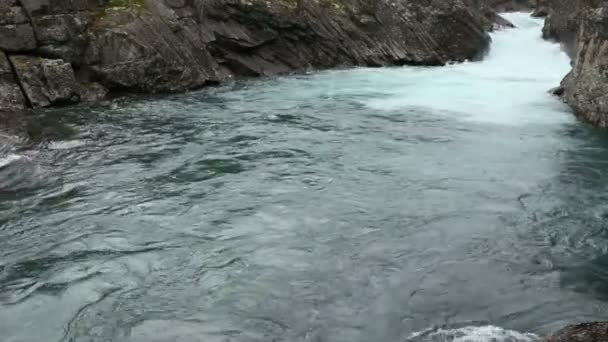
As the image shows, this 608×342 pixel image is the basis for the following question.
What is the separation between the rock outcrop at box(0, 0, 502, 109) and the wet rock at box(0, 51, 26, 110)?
3cm

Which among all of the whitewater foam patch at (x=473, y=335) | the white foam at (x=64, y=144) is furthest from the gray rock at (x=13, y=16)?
the whitewater foam patch at (x=473, y=335)

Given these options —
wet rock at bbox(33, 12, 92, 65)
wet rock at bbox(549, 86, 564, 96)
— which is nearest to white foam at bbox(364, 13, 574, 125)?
wet rock at bbox(549, 86, 564, 96)

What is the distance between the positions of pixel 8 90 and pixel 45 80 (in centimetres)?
91

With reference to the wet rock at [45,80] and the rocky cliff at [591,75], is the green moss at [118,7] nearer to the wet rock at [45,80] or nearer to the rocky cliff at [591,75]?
the wet rock at [45,80]

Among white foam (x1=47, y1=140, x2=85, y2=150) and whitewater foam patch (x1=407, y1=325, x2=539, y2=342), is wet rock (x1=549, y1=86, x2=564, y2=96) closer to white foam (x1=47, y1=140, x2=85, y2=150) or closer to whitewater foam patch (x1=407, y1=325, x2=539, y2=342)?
white foam (x1=47, y1=140, x2=85, y2=150)

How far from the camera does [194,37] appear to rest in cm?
1859

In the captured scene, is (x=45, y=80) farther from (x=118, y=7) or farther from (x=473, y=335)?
(x=473, y=335)

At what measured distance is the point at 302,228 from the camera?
7457 millimetres

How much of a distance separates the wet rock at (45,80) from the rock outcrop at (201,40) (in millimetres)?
24

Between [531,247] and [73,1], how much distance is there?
45.3ft

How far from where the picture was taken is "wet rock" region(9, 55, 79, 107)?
46.7 ft

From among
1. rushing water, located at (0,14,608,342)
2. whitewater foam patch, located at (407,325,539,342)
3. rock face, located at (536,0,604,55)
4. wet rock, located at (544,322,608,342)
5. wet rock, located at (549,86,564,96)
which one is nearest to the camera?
wet rock, located at (544,322,608,342)

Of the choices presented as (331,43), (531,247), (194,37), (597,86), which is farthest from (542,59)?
(531,247)

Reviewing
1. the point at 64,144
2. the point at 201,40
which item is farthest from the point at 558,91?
the point at 64,144
